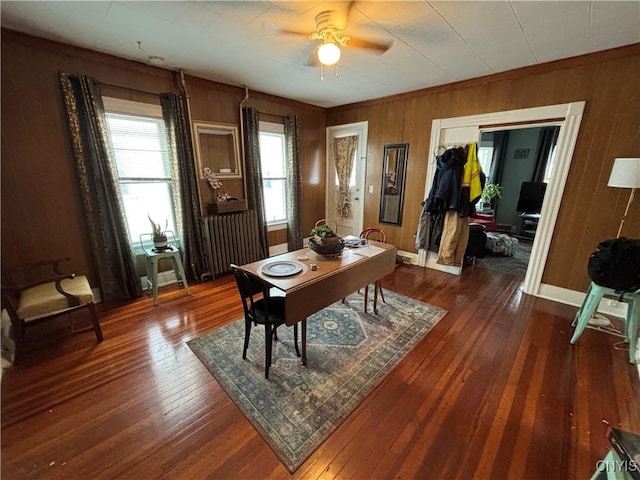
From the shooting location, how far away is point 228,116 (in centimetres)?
338

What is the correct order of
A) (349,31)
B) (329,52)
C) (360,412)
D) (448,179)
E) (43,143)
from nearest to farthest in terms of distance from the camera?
(360,412), (329,52), (349,31), (43,143), (448,179)

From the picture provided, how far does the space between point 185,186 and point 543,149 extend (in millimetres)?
6818

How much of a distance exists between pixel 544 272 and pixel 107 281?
476 cm

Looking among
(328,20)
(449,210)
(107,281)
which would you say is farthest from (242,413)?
(449,210)

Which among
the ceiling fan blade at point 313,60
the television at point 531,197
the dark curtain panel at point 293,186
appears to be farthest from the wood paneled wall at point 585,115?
the television at point 531,197

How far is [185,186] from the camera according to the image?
3053 mm

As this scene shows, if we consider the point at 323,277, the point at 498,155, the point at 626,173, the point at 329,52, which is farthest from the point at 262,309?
the point at 498,155

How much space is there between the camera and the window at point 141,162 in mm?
2617

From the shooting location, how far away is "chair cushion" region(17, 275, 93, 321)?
1888 millimetres

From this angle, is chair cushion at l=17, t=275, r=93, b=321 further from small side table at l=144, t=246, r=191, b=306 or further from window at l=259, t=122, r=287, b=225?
window at l=259, t=122, r=287, b=225

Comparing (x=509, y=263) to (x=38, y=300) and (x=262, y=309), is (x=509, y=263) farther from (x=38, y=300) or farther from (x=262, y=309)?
(x=38, y=300)

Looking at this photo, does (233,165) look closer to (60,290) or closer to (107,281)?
(107,281)

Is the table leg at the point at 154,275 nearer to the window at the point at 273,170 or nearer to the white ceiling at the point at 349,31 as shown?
the window at the point at 273,170

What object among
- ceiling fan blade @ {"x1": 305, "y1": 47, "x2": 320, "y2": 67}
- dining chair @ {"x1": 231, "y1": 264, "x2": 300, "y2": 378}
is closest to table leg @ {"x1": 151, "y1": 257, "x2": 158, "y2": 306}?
dining chair @ {"x1": 231, "y1": 264, "x2": 300, "y2": 378}
